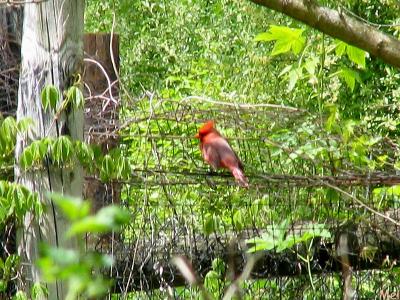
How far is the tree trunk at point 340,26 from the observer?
2449 mm

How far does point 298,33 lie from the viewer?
3012 millimetres

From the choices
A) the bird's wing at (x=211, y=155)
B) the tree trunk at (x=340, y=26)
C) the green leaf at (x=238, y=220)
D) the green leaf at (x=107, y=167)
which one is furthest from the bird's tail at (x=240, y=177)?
the tree trunk at (x=340, y=26)

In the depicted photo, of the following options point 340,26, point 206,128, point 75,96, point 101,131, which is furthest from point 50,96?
point 206,128

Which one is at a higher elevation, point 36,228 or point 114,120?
point 114,120

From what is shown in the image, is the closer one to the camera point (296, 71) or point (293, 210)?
point (296, 71)

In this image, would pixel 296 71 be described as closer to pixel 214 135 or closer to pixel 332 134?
pixel 332 134

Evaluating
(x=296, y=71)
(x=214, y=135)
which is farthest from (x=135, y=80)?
(x=296, y=71)

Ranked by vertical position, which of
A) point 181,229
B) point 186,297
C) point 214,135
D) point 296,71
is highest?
point 296,71

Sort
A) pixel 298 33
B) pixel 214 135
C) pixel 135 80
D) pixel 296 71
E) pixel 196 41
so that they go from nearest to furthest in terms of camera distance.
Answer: pixel 298 33 → pixel 296 71 → pixel 214 135 → pixel 135 80 → pixel 196 41

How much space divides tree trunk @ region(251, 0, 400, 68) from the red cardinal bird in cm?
133

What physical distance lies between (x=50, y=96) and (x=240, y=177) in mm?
1193

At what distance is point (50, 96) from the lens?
2875mm

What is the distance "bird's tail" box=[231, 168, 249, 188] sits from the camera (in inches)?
149

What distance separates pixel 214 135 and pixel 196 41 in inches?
166
